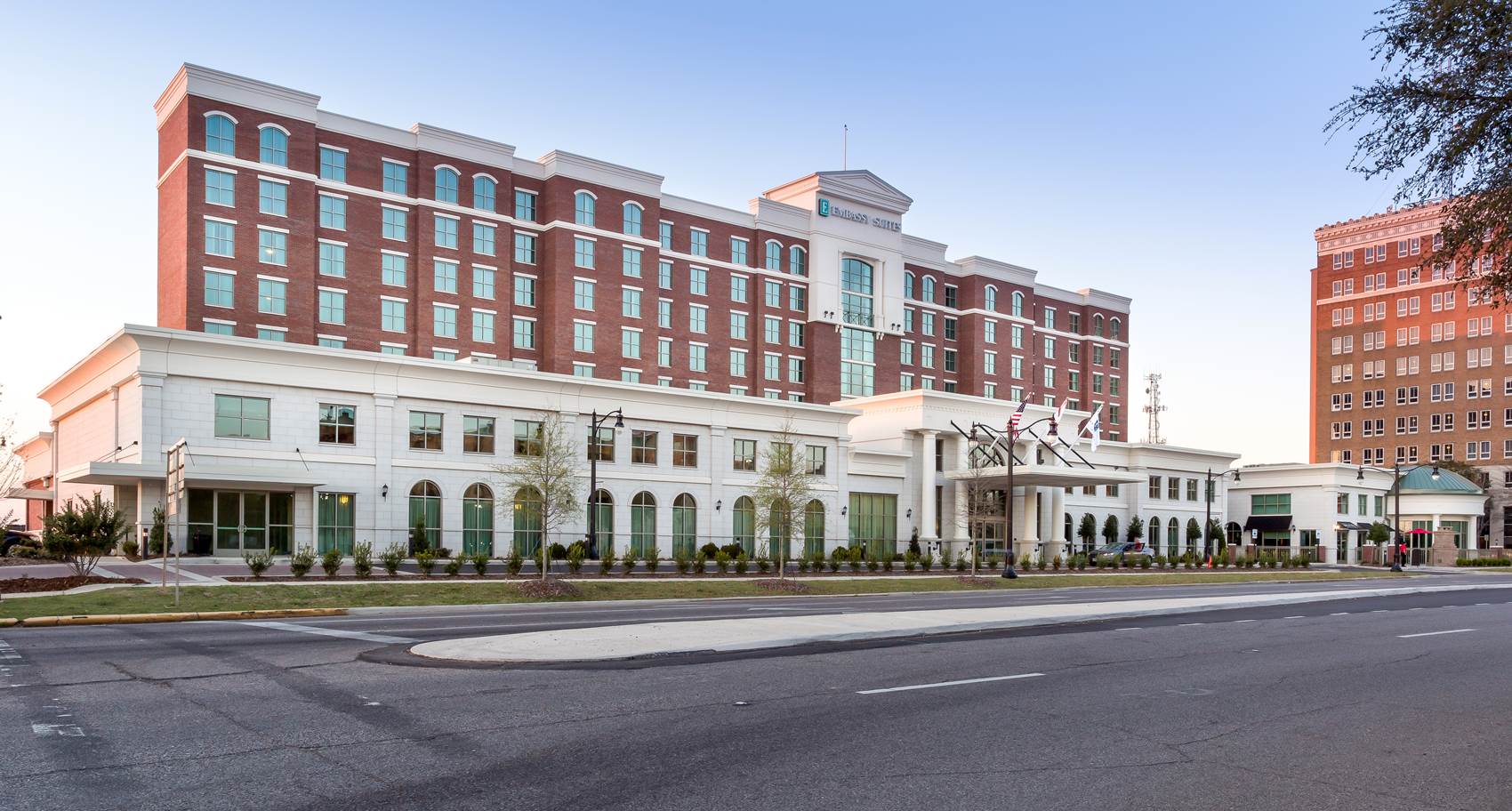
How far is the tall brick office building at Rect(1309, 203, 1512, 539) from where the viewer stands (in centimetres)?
12312

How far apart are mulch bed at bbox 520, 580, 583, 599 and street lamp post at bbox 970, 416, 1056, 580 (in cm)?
2300

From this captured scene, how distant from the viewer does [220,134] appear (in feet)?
187

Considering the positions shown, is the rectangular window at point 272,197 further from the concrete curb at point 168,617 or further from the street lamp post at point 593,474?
the concrete curb at point 168,617

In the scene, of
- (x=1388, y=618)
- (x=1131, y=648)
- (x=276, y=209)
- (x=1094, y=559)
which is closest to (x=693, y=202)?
(x=276, y=209)

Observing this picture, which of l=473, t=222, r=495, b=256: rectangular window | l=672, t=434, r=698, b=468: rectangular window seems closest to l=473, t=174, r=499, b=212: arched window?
l=473, t=222, r=495, b=256: rectangular window

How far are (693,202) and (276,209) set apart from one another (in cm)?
2741

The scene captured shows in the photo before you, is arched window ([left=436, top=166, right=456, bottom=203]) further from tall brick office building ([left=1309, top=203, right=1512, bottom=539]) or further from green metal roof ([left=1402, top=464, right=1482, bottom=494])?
tall brick office building ([left=1309, top=203, right=1512, bottom=539])

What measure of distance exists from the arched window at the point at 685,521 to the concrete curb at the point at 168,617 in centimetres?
3434

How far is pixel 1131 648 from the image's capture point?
16.7 meters

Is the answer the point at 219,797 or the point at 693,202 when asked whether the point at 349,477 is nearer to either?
the point at 693,202

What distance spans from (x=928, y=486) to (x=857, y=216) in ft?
81.0

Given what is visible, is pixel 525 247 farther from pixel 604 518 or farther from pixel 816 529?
pixel 816 529

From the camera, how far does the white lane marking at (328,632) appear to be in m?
17.0

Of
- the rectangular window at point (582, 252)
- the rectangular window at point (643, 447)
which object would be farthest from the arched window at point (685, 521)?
the rectangular window at point (582, 252)
